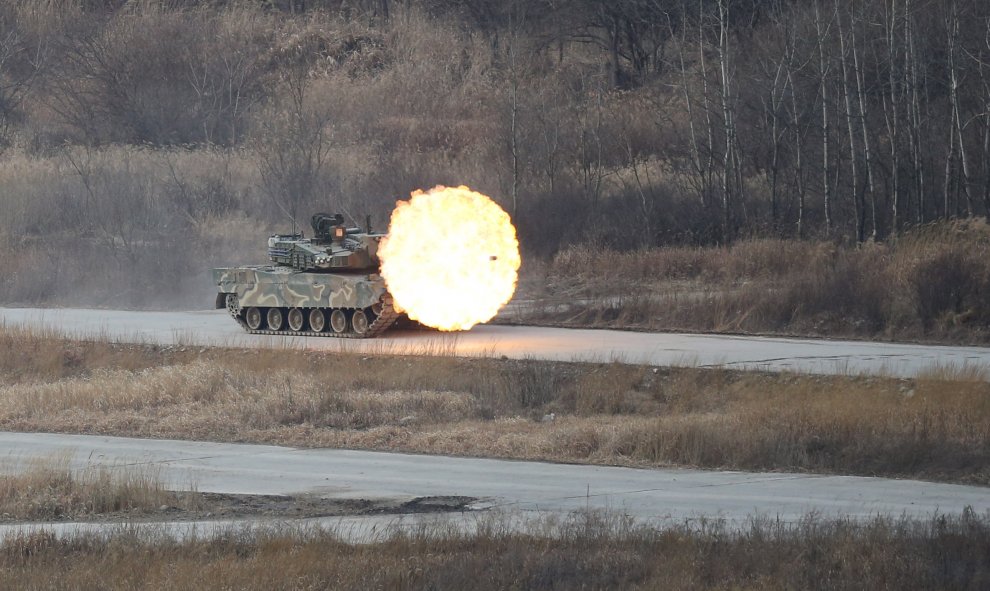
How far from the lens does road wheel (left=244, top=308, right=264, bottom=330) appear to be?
94.7 feet

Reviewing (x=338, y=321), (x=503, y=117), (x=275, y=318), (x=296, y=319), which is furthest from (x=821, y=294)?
(x=503, y=117)

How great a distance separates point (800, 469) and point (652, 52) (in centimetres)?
4363

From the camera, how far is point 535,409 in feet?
67.5

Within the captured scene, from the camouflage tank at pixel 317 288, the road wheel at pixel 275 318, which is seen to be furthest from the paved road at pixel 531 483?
the road wheel at pixel 275 318

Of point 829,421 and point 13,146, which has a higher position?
point 13,146

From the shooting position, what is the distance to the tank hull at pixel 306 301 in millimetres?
26953

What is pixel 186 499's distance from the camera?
1429 cm

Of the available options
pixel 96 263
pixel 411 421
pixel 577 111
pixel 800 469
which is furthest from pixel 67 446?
pixel 577 111

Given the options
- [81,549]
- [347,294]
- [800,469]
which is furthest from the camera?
[347,294]

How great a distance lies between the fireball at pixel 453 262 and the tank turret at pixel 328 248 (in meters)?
0.84

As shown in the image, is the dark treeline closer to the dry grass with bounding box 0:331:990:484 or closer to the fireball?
the fireball

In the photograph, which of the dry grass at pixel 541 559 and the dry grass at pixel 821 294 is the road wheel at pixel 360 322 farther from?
the dry grass at pixel 541 559

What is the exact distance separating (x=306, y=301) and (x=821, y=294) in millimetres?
10237

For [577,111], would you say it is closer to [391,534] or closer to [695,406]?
[695,406]
